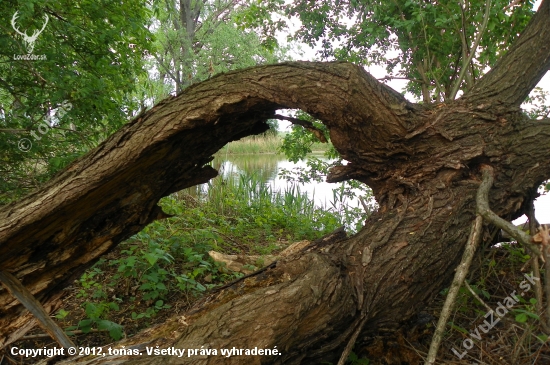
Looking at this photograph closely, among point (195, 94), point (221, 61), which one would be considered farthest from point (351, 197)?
point (221, 61)

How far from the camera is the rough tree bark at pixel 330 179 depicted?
180 cm

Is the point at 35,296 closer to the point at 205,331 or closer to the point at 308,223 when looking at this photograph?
the point at 205,331

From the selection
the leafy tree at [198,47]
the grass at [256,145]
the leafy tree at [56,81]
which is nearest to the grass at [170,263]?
the leafy tree at [56,81]

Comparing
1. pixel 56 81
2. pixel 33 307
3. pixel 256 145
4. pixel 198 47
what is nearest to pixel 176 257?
pixel 33 307

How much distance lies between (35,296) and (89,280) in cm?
89

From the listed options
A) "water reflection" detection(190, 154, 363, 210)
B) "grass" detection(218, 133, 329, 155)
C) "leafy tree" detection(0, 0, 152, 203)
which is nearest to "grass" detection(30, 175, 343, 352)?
"water reflection" detection(190, 154, 363, 210)

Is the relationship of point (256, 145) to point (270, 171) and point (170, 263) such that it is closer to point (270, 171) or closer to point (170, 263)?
point (270, 171)

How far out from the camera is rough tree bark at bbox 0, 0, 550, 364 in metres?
1.80

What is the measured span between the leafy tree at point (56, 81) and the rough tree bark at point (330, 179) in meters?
1.05

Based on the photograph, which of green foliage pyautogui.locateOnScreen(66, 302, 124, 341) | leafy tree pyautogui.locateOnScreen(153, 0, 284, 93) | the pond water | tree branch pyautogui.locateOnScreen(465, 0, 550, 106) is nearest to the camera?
green foliage pyautogui.locateOnScreen(66, 302, 124, 341)

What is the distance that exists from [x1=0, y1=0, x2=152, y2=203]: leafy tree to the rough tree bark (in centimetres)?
105

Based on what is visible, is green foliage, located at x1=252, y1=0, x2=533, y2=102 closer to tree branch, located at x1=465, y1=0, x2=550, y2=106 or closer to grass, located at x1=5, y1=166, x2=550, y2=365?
tree branch, located at x1=465, y1=0, x2=550, y2=106

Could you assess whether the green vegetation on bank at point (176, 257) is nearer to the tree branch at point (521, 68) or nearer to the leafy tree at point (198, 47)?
A: the tree branch at point (521, 68)

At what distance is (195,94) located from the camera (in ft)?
6.90
